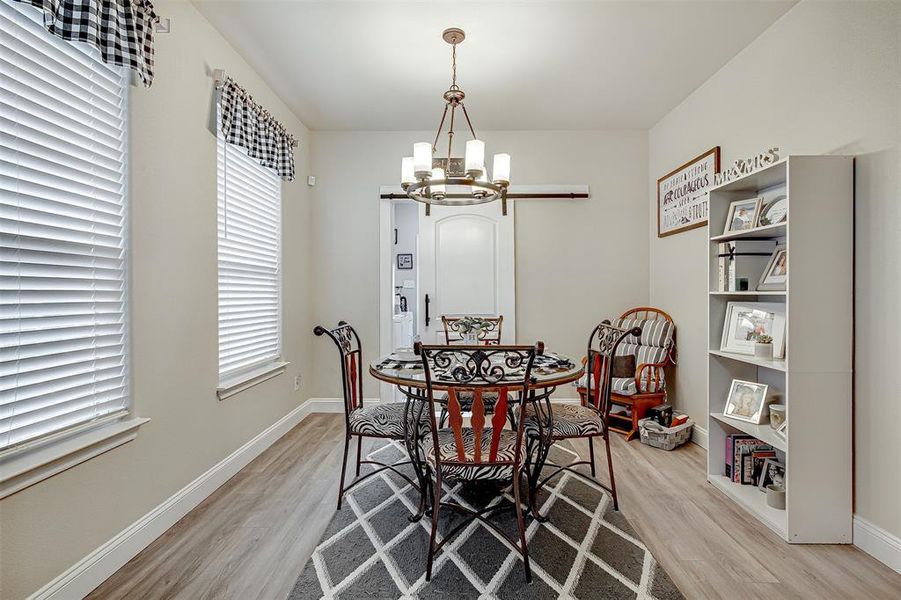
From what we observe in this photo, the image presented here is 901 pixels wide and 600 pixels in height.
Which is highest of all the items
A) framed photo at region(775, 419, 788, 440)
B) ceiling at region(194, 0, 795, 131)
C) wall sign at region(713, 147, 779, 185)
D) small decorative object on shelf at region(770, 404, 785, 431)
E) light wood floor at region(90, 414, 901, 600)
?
ceiling at region(194, 0, 795, 131)

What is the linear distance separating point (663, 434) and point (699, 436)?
0.34 meters

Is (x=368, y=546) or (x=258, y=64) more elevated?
(x=258, y=64)

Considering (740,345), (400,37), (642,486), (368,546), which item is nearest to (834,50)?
(740,345)

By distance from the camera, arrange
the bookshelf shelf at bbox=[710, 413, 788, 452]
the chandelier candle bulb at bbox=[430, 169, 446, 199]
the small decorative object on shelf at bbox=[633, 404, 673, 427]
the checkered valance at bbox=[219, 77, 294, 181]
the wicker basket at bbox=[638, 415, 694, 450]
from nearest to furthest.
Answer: the bookshelf shelf at bbox=[710, 413, 788, 452] → the chandelier candle bulb at bbox=[430, 169, 446, 199] → the checkered valance at bbox=[219, 77, 294, 181] → the wicker basket at bbox=[638, 415, 694, 450] → the small decorative object on shelf at bbox=[633, 404, 673, 427]

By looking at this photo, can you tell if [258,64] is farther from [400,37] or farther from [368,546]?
[368,546]

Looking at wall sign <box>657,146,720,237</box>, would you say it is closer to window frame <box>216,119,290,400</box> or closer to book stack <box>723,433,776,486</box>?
book stack <box>723,433,776,486</box>

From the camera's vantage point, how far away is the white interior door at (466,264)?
423cm

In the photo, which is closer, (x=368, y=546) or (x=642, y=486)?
(x=368, y=546)

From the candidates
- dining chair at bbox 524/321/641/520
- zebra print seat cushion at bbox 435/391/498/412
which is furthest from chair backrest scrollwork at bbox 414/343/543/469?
zebra print seat cushion at bbox 435/391/498/412

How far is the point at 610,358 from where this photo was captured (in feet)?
7.33

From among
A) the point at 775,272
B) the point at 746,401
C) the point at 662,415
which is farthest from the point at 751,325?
the point at 662,415

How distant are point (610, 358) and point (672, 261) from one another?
2013mm

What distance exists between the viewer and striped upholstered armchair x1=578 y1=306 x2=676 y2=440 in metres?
3.42

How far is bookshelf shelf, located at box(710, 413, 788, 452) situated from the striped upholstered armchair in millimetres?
832
